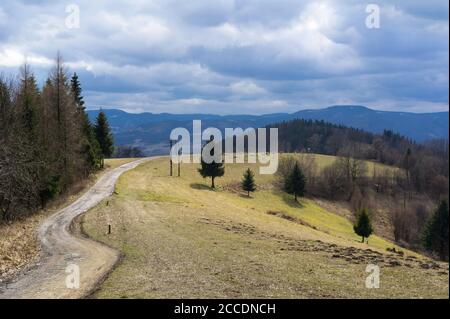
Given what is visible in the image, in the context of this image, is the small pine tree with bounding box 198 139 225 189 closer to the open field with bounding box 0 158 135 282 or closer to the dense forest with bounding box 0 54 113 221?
the dense forest with bounding box 0 54 113 221

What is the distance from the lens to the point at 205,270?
2411cm

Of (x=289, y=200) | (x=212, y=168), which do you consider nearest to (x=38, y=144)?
(x=212, y=168)

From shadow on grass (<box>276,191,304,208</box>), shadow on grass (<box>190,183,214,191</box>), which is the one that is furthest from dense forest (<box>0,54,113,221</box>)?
shadow on grass (<box>276,191,304,208</box>)

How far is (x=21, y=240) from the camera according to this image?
3609 centimetres

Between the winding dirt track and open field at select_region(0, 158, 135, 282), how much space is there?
0.75 metres

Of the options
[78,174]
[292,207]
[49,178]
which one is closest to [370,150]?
[292,207]

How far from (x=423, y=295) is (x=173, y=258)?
14.7m

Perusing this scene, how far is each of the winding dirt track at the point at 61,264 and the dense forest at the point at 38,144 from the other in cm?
441

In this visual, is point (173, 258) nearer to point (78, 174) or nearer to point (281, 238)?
point (281, 238)

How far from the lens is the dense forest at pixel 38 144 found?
41031 mm

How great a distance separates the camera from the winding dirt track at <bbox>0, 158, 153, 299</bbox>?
2134 centimetres

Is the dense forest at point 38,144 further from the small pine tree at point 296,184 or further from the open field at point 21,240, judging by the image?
the small pine tree at point 296,184

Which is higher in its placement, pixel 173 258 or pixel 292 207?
pixel 173 258
